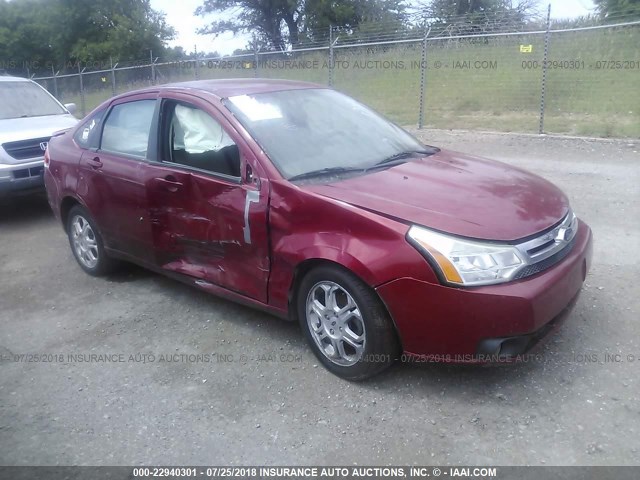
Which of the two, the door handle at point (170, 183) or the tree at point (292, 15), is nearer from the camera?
the door handle at point (170, 183)

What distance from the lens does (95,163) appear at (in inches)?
191

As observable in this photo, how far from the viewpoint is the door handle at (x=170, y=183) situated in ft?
13.4

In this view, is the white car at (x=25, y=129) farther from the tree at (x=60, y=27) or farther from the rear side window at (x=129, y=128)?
the tree at (x=60, y=27)

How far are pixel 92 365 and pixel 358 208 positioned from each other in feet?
6.74

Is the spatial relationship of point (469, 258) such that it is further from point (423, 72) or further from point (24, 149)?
point (423, 72)

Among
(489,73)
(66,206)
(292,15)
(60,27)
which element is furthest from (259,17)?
(66,206)

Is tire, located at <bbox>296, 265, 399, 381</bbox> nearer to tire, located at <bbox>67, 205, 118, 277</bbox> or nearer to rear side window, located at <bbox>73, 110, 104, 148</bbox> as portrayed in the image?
tire, located at <bbox>67, 205, 118, 277</bbox>

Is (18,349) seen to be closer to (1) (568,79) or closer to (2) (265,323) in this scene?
(2) (265,323)

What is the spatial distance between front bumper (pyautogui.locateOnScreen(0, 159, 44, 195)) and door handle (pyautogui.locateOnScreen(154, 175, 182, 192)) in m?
3.84

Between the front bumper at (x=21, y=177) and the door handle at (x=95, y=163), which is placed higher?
the door handle at (x=95, y=163)

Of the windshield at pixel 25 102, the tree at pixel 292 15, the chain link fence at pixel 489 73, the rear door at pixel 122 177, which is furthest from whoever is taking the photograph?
the tree at pixel 292 15

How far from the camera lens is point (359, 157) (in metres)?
3.89

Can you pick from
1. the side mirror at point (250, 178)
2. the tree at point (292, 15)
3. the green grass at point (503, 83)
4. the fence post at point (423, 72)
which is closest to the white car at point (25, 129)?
the side mirror at point (250, 178)

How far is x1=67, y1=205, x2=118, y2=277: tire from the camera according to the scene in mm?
5086
